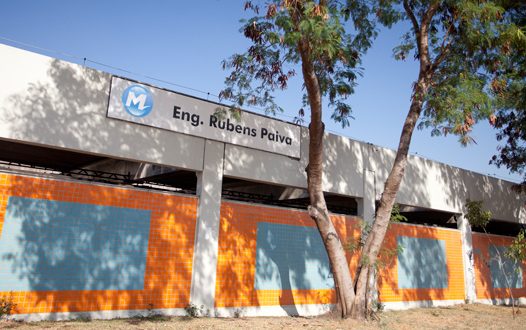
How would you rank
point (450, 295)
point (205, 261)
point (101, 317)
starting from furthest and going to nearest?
point (450, 295) < point (205, 261) < point (101, 317)

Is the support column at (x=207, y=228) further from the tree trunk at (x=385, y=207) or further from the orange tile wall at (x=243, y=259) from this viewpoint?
the tree trunk at (x=385, y=207)

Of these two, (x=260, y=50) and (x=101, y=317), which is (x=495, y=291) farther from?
(x=101, y=317)

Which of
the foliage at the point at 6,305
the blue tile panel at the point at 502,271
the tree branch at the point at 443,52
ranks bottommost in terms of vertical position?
the foliage at the point at 6,305

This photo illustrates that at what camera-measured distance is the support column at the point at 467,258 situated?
1797 cm

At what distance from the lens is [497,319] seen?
13539mm

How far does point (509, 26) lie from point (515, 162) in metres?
9.70

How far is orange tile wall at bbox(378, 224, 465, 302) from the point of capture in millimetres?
→ 15422

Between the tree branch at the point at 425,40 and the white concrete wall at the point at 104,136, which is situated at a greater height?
the tree branch at the point at 425,40

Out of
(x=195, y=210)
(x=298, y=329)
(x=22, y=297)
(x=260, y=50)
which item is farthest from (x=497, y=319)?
(x=22, y=297)

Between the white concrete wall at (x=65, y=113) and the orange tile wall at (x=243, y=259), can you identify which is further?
the orange tile wall at (x=243, y=259)

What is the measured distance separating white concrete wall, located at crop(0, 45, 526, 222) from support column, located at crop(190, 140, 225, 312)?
24cm

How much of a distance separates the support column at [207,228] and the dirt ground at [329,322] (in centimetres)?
80

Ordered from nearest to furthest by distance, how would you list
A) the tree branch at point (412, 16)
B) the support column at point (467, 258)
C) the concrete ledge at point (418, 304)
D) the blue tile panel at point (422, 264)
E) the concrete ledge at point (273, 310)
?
the concrete ledge at point (273, 310) < the tree branch at point (412, 16) < the concrete ledge at point (418, 304) < the blue tile panel at point (422, 264) < the support column at point (467, 258)

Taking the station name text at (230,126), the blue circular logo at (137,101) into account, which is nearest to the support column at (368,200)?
the station name text at (230,126)
